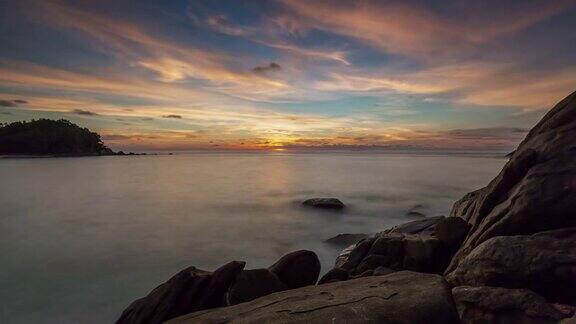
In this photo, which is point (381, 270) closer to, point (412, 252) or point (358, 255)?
point (412, 252)

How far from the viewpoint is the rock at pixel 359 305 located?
6.43 metres

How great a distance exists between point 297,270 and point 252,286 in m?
1.94

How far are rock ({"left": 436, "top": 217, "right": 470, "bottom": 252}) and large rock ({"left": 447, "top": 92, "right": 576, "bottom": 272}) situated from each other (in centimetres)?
31

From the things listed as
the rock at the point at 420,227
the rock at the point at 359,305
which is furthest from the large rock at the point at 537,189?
the rock at the point at 359,305

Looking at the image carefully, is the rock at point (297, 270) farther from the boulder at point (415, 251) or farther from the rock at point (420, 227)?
the rock at point (420, 227)

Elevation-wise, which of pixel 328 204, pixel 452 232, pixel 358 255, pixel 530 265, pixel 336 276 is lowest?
pixel 328 204

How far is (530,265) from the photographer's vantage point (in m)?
7.09

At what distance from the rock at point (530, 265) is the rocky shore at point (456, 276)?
0.02 meters

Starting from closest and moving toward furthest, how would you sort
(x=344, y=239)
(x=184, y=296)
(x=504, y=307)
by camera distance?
(x=504, y=307)
(x=184, y=296)
(x=344, y=239)

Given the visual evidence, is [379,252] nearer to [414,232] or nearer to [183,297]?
[414,232]

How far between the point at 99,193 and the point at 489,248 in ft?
167

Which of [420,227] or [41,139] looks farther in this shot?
[41,139]

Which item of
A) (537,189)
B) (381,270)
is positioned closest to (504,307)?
(537,189)

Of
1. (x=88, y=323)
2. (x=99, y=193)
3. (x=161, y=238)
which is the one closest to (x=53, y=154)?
(x=99, y=193)
